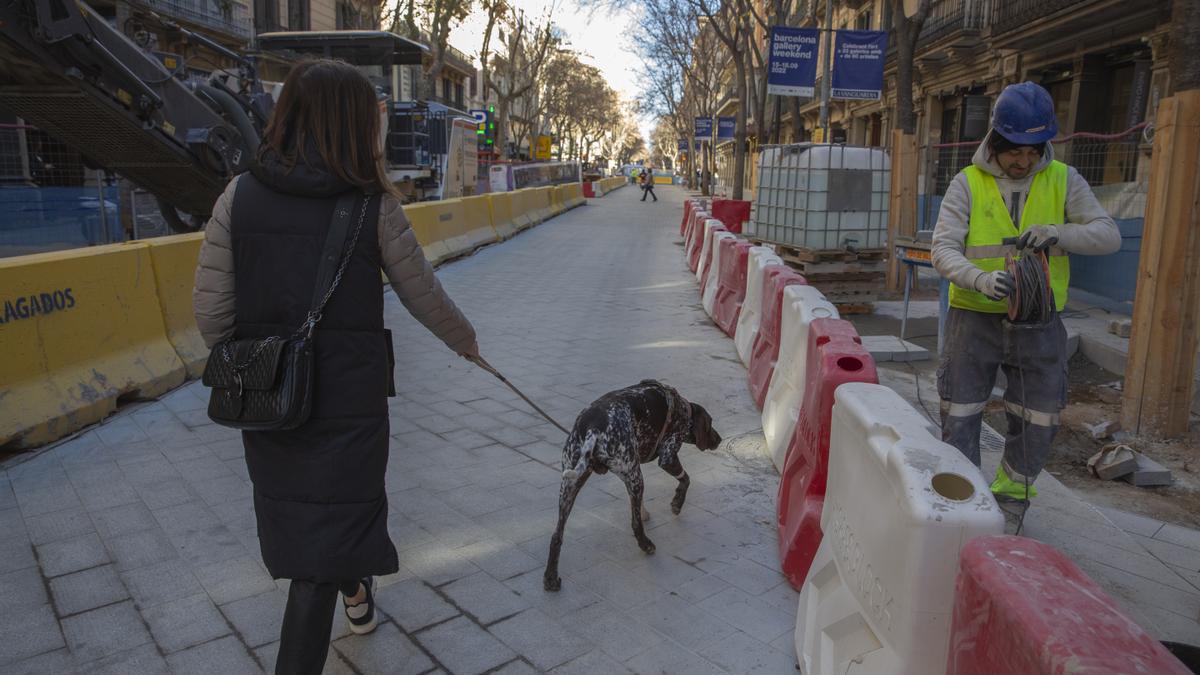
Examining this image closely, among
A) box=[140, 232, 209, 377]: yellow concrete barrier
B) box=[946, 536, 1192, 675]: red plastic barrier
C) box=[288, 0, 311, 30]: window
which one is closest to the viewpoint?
box=[946, 536, 1192, 675]: red plastic barrier

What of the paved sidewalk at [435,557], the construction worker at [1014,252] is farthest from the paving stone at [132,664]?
the construction worker at [1014,252]

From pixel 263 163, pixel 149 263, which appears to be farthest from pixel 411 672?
pixel 149 263

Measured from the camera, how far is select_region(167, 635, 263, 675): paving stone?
9.05ft

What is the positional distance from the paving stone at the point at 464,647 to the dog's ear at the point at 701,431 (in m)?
1.38


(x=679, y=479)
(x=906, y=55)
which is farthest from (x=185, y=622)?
(x=906, y=55)

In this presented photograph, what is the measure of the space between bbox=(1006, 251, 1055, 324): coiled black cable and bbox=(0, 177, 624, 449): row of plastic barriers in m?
4.97

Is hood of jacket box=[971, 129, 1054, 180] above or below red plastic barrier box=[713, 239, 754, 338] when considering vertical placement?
above

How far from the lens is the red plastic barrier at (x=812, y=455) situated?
3.29 meters

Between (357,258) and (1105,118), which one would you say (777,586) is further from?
(1105,118)

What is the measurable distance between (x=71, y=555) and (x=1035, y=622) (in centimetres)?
363

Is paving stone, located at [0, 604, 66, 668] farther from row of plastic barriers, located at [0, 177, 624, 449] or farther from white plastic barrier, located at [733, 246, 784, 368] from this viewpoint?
white plastic barrier, located at [733, 246, 784, 368]

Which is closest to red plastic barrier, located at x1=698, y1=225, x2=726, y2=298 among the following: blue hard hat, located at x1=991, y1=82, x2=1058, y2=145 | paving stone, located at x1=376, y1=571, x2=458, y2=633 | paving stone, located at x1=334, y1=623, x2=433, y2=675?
blue hard hat, located at x1=991, y1=82, x2=1058, y2=145

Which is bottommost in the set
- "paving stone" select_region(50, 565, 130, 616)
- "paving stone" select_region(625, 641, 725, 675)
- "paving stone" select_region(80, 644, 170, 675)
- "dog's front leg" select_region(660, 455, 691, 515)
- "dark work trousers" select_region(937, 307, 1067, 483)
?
"paving stone" select_region(80, 644, 170, 675)

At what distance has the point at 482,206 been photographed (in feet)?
55.1
